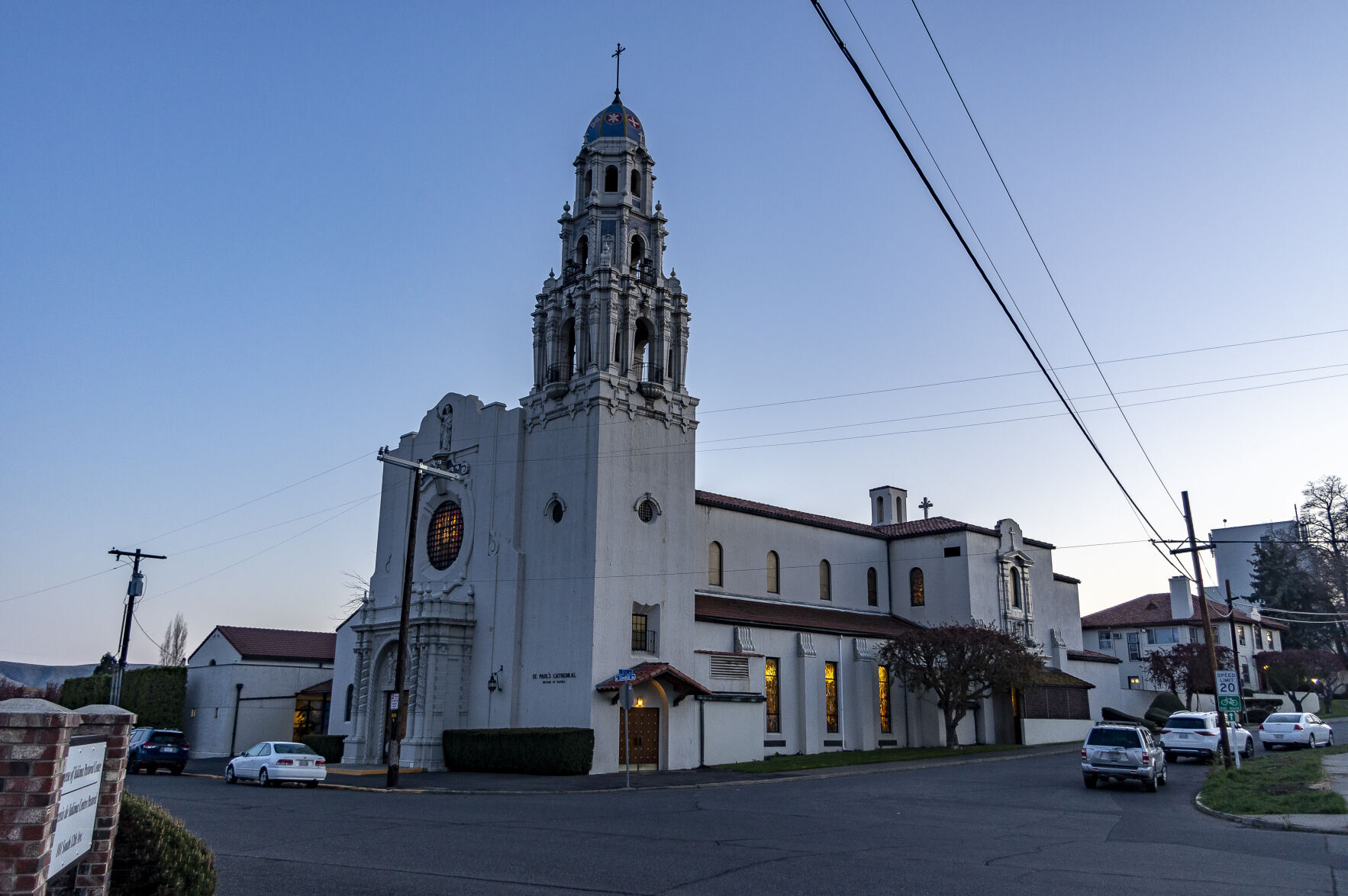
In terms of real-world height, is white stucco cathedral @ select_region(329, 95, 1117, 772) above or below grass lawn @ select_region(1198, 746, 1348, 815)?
above

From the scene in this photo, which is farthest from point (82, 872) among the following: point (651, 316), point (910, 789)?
point (651, 316)

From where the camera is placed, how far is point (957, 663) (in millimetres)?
38531

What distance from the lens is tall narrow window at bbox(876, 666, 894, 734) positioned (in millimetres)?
41688

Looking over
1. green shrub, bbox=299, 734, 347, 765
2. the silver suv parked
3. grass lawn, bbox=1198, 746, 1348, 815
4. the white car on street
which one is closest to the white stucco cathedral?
green shrub, bbox=299, 734, 347, 765

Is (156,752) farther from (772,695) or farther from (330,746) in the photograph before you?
(772,695)

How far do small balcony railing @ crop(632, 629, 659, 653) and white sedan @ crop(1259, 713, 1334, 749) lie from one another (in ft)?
79.9

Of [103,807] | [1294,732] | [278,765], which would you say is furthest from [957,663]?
[103,807]

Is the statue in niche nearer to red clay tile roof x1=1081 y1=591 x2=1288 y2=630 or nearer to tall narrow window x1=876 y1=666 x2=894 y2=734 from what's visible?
tall narrow window x1=876 y1=666 x2=894 y2=734

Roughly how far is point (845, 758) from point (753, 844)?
73.2ft

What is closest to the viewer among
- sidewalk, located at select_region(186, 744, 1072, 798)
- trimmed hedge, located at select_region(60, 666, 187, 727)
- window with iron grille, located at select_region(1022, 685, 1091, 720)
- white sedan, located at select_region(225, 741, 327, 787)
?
sidewalk, located at select_region(186, 744, 1072, 798)

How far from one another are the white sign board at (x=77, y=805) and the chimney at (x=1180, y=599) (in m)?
75.7

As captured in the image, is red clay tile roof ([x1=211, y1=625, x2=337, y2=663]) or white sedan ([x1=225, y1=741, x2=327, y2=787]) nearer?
white sedan ([x1=225, y1=741, x2=327, y2=787])

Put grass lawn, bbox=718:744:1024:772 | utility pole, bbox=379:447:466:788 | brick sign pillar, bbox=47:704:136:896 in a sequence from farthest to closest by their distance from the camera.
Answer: grass lawn, bbox=718:744:1024:772 → utility pole, bbox=379:447:466:788 → brick sign pillar, bbox=47:704:136:896

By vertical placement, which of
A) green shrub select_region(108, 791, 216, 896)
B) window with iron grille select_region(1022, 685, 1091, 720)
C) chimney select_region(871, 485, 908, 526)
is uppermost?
chimney select_region(871, 485, 908, 526)
